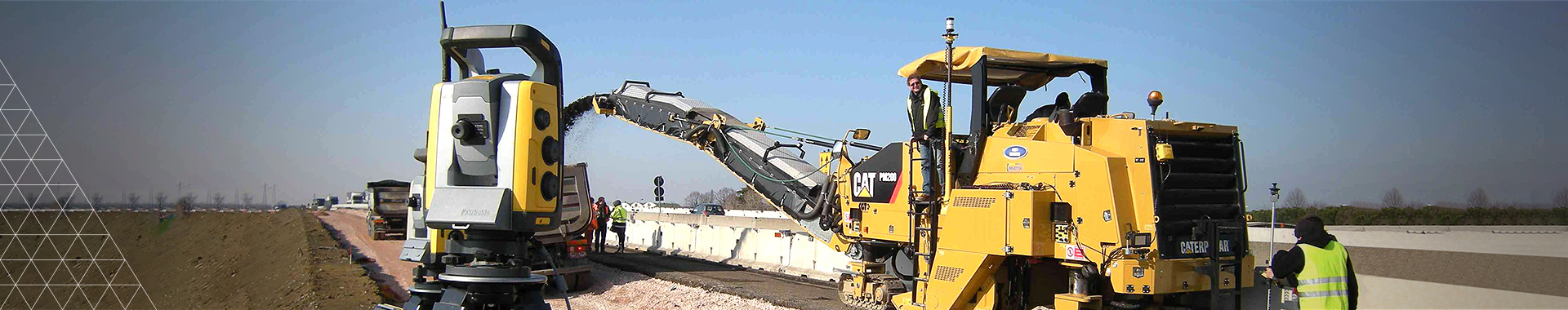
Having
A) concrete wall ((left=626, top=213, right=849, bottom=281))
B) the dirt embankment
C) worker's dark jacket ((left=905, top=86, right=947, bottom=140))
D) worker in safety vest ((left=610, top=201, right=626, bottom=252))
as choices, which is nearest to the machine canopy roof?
worker's dark jacket ((left=905, top=86, right=947, bottom=140))

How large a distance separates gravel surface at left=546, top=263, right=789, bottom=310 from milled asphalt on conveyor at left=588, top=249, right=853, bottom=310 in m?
0.20

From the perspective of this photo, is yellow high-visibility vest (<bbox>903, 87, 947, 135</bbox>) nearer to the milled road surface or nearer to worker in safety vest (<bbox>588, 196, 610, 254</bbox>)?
the milled road surface

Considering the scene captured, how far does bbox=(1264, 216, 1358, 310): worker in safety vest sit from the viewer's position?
21.3 ft

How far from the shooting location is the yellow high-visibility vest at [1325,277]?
21.3 ft

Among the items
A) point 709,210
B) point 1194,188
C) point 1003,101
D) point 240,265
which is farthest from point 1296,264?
point 709,210

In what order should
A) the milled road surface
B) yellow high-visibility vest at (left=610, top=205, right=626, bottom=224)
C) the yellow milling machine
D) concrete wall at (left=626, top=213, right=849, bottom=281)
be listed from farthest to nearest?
yellow high-visibility vest at (left=610, top=205, right=626, bottom=224) < concrete wall at (left=626, top=213, right=849, bottom=281) < the milled road surface < the yellow milling machine

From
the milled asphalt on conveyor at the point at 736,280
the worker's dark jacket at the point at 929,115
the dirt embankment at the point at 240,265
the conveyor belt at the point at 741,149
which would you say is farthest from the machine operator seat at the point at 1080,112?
the dirt embankment at the point at 240,265

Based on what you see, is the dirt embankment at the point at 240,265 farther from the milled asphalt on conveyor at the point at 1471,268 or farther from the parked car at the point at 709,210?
the parked car at the point at 709,210

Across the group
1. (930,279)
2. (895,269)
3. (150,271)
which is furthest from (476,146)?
(150,271)

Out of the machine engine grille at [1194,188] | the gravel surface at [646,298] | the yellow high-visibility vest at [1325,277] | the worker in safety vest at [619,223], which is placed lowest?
the gravel surface at [646,298]

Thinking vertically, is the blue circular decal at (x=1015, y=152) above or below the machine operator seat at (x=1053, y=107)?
below

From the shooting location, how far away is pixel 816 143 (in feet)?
40.3

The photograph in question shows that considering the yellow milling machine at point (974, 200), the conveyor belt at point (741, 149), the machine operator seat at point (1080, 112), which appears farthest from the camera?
the conveyor belt at point (741, 149)

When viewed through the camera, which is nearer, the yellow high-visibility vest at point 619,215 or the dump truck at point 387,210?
the yellow high-visibility vest at point 619,215
